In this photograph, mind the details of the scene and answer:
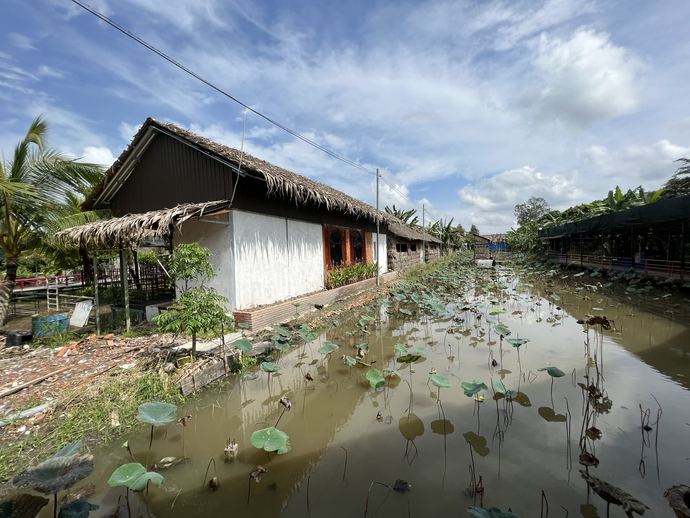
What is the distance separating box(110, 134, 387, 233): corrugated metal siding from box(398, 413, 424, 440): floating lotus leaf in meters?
6.14

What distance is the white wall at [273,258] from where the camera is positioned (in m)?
7.69

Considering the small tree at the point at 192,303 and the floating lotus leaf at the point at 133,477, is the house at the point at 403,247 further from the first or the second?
the floating lotus leaf at the point at 133,477

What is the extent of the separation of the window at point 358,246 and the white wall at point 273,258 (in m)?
3.16

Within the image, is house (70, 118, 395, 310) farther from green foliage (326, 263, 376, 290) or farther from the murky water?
the murky water

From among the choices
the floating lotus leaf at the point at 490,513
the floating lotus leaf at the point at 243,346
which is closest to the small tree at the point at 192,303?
the floating lotus leaf at the point at 243,346

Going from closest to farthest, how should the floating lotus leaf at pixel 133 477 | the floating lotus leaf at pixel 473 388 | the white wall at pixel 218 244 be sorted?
the floating lotus leaf at pixel 133 477 → the floating lotus leaf at pixel 473 388 → the white wall at pixel 218 244

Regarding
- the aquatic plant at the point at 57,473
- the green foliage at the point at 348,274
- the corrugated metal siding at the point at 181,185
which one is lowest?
the aquatic plant at the point at 57,473

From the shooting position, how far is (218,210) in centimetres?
716

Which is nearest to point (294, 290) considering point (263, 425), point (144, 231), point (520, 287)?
point (144, 231)

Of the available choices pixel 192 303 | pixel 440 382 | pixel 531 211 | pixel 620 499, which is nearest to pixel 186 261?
pixel 192 303

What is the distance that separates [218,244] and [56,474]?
A: 5.76 metres

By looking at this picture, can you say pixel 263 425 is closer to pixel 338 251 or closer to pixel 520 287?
pixel 338 251

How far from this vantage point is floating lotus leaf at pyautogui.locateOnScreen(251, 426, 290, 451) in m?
2.73

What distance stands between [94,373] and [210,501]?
3.74 metres
